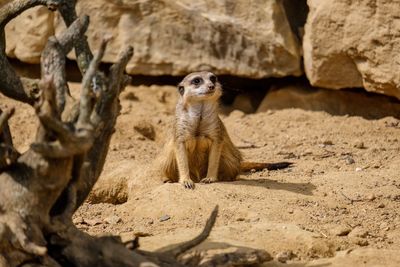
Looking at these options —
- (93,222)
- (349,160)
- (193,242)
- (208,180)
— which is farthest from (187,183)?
(193,242)

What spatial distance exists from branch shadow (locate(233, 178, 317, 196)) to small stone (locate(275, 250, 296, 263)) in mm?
1085

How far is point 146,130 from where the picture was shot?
7.09 m

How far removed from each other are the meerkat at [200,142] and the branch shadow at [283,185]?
14.4 inches

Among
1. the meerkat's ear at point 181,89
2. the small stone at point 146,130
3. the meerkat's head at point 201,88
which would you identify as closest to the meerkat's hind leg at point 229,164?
the meerkat's head at point 201,88

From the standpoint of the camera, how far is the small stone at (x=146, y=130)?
707cm

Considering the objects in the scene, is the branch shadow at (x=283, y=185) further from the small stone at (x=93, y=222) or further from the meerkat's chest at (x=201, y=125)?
the small stone at (x=93, y=222)

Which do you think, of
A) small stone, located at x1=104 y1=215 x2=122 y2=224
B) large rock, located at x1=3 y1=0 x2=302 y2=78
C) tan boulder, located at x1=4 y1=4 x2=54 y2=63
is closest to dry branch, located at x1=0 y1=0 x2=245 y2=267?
small stone, located at x1=104 y1=215 x2=122 y2=224

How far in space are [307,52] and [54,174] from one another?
3878mm

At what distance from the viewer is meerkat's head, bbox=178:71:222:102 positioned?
560 cm

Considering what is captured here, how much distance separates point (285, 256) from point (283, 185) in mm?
1431

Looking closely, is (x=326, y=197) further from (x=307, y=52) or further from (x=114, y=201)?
(x=307, y=52)

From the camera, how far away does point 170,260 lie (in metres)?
3.49

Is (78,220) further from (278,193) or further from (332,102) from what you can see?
(332,102)

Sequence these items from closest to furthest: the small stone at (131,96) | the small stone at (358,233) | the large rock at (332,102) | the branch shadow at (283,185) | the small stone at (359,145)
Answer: the small stone at (358,233), the branch shadow at (283,185), the small stone at (359,145), the large rock at (332,102), the small stone at (131,96)
